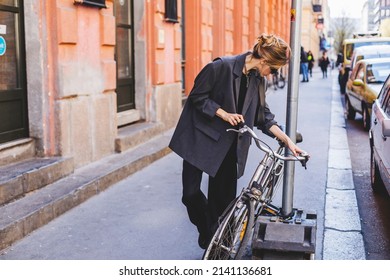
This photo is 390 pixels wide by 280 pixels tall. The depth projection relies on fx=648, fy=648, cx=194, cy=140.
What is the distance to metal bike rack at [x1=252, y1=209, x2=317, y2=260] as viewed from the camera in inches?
169

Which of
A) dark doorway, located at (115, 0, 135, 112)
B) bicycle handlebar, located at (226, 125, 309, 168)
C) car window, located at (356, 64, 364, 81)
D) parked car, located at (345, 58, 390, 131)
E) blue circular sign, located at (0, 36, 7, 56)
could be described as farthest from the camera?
car window, located at (356, 64, 364, 81)

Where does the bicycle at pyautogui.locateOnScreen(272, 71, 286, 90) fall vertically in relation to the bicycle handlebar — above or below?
below

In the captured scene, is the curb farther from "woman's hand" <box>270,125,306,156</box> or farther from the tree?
the tree

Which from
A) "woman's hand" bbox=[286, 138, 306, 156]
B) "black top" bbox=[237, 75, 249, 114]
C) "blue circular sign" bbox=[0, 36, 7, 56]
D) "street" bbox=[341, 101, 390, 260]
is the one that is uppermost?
"blue circular sign" bbox=[0, 36, 7, 56]

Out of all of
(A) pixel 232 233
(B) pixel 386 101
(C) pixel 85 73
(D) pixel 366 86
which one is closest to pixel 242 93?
(A) pixel 232 233

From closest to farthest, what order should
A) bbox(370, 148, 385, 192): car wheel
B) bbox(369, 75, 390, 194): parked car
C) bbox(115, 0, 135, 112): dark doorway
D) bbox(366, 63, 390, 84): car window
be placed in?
bbox(369, 75, 390, 194): parked car < bbox(370, 148, 385, 192): car wheel < bbox(115, 0, 135, 112): dark doorway < bbox(366, 63, 390, 84): car window

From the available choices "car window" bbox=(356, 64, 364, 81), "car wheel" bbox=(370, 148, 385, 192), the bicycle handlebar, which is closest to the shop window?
"car wheel" bbox=(370, 148, 385, 192)

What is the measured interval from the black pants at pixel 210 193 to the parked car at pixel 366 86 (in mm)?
8517

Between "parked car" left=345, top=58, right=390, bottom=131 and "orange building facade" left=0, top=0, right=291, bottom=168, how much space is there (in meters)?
3.87

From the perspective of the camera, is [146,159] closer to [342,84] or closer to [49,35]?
[49,35]

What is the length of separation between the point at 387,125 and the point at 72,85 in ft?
12.1

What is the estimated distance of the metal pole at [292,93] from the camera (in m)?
4.61

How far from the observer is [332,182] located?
786 cm
